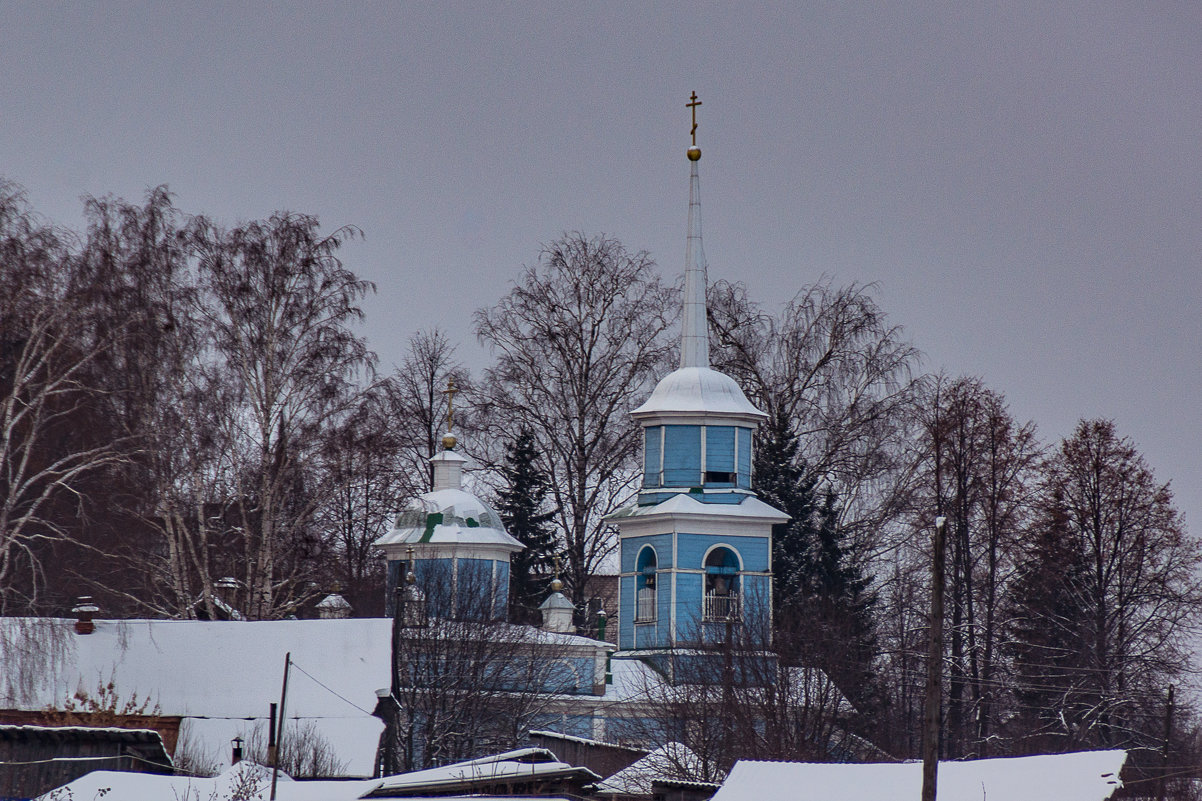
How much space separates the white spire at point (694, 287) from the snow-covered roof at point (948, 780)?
1659 cm

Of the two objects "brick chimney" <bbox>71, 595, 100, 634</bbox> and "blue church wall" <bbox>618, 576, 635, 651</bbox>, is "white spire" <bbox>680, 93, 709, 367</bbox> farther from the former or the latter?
"brick chimney" <bbox>71, 595, 100, 634</bbox>

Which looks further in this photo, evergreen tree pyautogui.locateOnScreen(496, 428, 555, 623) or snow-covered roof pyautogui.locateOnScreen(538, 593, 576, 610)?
evergreen tree pyautogui.locateOnScreen(496, 428, 555, 623)

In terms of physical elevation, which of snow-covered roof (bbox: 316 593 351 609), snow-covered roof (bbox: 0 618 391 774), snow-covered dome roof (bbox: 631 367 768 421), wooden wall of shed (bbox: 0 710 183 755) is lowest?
wooden wall of shed (bbox: 0 710 183 755)

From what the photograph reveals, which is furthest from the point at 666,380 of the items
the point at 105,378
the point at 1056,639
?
the point at 105,378

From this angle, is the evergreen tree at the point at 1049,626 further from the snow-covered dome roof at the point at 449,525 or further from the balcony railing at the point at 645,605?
the snow-covered dome roof at the point at 449,525

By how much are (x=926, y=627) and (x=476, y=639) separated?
40.7 feet

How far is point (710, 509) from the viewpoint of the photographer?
39062mm

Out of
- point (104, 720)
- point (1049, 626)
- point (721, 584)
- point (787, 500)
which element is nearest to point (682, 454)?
point (721, 584)

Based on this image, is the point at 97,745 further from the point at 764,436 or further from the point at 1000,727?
the point at 764,436

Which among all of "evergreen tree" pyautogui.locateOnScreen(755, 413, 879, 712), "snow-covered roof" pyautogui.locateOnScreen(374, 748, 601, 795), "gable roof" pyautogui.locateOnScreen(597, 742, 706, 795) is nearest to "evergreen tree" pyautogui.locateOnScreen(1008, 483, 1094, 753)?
"evergreen tree" pyautogui.locateOnScreen(755, 413, 879, 712)

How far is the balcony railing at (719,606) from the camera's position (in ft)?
127

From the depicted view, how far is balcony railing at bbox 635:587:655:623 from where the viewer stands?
4000cm

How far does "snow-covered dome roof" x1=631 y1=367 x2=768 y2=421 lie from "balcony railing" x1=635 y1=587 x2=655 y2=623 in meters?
3.52

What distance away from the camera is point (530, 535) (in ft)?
159
